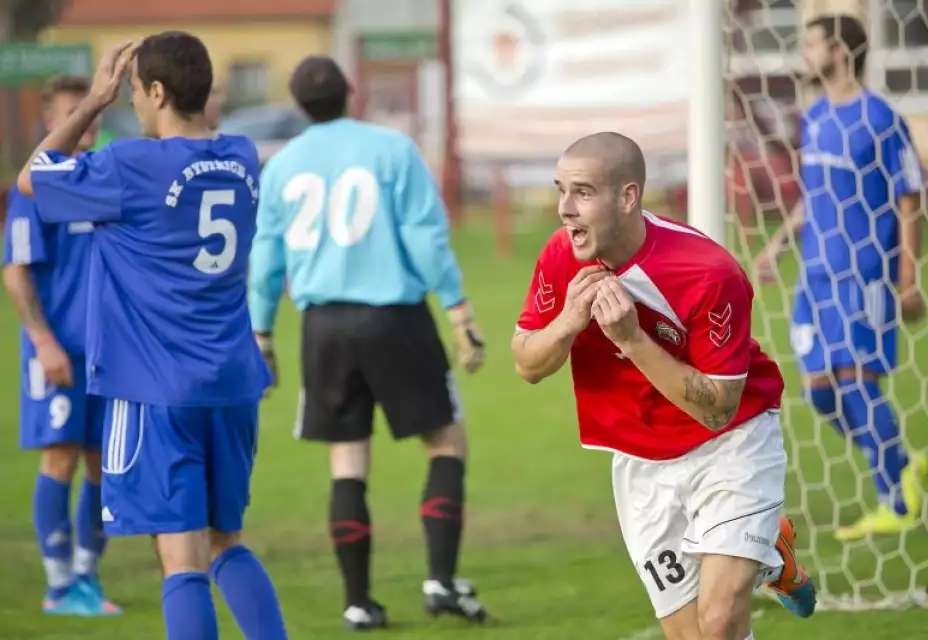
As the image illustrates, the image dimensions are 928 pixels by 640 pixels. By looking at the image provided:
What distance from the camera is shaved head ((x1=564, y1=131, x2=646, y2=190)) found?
3.72 meters

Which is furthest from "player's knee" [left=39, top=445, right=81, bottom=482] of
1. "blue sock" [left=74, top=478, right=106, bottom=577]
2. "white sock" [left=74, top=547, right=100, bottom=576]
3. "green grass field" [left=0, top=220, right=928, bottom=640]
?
"green grass field" [left=0, top=220, right=928, bottom=640]

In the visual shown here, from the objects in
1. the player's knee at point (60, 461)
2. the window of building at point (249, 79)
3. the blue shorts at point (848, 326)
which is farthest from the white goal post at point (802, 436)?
the window of building at point (249, 79)

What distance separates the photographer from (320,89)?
569 centimetres

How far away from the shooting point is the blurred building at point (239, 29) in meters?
42.7

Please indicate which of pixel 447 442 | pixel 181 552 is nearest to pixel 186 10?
pixel 447 442

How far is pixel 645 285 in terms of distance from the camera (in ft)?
12.4

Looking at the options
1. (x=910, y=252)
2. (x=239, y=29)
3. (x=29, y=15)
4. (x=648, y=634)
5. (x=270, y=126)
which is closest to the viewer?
(x=648, y=634)

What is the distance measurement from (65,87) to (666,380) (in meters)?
3.27

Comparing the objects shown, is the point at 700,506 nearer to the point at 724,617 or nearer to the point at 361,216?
Result: the point at 724,617

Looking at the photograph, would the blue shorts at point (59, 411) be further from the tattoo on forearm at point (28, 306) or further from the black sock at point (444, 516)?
the black sock at point (444, 516)

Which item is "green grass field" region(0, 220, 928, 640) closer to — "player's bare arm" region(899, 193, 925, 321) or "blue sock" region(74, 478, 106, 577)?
"blue sock" region(74, 478, 106, 577)

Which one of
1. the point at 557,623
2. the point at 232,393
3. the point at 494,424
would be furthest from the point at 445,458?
the point at 494,424

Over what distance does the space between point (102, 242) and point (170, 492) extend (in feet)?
2.35

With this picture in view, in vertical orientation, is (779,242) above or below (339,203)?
below
